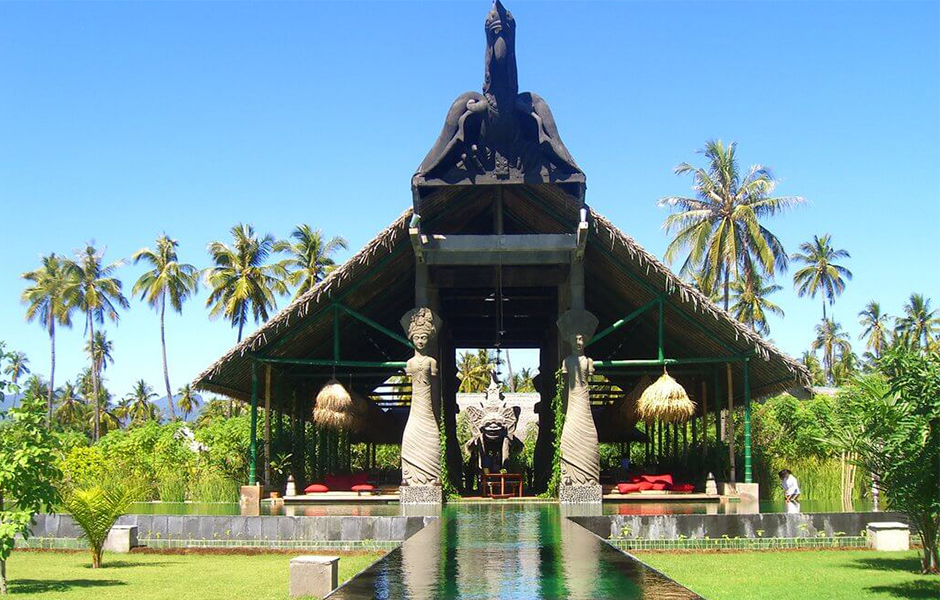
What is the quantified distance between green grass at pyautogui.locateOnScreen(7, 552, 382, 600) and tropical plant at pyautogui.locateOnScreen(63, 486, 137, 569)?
0.29 metres

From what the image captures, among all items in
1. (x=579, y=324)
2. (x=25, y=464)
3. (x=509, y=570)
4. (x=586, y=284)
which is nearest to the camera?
(x=509, y=570)

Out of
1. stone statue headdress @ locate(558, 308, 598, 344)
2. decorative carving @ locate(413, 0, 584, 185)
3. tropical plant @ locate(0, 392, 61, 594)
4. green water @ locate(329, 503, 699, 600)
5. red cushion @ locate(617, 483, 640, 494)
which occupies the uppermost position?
decorative carving @ locate(413, 0, 584, 185)

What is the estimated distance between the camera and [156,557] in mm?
12250

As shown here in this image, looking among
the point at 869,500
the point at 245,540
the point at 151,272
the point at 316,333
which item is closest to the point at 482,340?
the point at 316,333

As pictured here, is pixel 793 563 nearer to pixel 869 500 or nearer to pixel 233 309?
pixel 869 500

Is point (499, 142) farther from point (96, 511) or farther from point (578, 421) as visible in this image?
point (96, 511)

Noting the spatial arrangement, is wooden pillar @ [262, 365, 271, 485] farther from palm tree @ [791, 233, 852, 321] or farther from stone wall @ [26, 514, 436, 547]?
palm tree @ [791, 233, 852, 321]

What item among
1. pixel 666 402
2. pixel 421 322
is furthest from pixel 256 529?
pixel 666 402

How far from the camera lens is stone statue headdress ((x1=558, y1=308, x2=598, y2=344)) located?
15.6 metres

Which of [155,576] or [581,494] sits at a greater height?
[581,494]

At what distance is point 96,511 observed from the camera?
11484 mm

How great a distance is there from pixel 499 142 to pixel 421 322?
3.14 m

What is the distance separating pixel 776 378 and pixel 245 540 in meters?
9.44

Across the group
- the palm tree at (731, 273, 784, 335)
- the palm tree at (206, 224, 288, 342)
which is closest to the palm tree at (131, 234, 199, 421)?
the palm tree at (206, 224, 288, 342)
